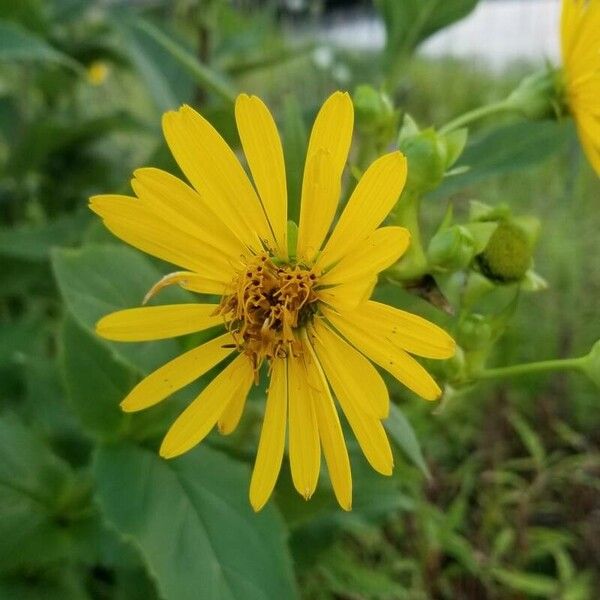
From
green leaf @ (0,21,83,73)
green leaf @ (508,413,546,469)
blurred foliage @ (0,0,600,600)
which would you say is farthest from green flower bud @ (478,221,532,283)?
green leaf @ (508,413,546,469)

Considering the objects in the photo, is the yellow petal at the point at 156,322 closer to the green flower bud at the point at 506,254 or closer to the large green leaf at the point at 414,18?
the green flower bud at the point at 506,254

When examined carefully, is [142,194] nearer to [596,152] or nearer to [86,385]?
[86,385]

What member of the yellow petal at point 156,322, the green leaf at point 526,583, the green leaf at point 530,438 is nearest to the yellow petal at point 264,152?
the yellow petal at point 156,322

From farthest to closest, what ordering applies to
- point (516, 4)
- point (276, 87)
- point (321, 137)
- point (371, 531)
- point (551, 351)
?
point (516, 4) → point (276, 87) → point (551, 351) → point (371, 531) → point (321, 137)

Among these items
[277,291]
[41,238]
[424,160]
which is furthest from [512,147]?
[41,238]

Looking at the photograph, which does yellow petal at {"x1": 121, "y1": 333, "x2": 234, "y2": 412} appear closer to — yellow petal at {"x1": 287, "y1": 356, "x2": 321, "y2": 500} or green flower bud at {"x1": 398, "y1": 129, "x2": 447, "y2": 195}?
yellow petal at {"x1": 287, "y1": 356, "x2": 321, "y2": 500}

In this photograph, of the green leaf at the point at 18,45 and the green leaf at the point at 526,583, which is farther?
the green leaf at the point at 526,583

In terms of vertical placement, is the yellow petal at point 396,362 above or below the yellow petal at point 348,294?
below

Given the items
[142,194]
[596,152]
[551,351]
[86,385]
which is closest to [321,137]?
[142,194]
